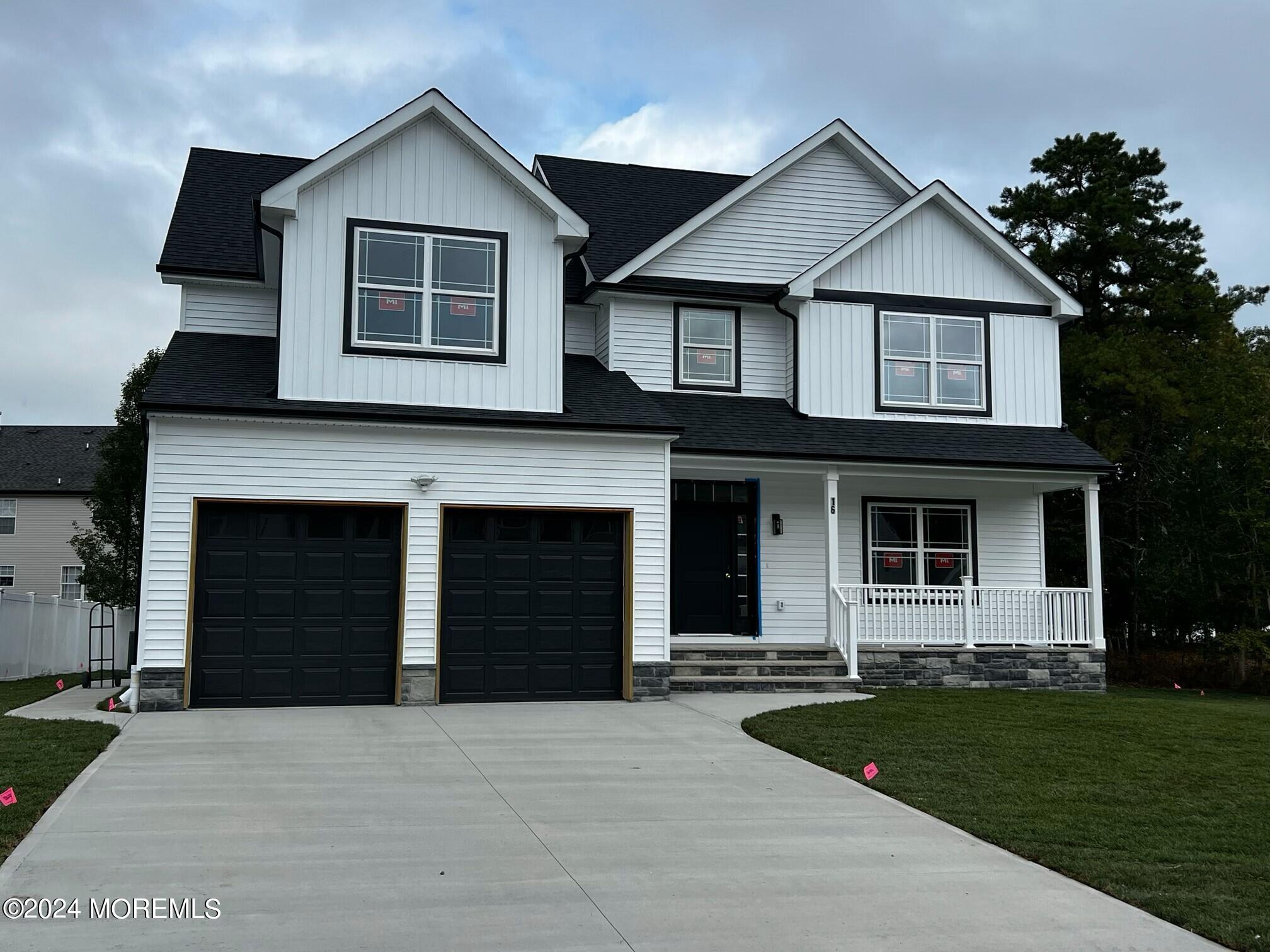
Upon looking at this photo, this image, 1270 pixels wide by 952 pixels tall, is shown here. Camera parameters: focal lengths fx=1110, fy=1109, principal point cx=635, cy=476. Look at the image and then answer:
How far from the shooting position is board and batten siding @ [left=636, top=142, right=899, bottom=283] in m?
17.6

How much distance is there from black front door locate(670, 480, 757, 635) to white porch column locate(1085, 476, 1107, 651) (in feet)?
16.7

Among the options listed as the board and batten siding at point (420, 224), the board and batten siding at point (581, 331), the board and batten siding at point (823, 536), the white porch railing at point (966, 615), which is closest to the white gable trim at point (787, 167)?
the board and batten siding at point (581, 331)

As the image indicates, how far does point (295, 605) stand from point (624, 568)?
13.1 ft

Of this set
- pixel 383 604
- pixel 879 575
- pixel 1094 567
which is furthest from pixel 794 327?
pixel 383 604

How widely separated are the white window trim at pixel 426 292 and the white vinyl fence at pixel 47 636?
36.5 feet

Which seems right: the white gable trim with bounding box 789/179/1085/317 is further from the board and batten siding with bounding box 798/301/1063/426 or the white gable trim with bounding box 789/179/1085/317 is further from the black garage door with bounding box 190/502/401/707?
the black garage door with bounding box 190/502/401/707

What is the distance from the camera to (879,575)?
17406 mm

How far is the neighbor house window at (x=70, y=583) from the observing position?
37.2 meters

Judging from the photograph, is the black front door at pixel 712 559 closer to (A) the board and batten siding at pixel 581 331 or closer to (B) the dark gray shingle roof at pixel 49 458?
(A) the board and batten siding at pixel 581 331

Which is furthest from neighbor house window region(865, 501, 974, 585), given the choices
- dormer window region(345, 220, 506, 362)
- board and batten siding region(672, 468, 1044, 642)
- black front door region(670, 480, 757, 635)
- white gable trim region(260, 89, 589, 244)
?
dormer window region(345, 220, 506, 362)

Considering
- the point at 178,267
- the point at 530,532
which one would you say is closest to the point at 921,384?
the point at 530,532

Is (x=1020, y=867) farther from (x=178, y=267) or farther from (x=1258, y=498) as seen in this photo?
(x=1258, y=498)

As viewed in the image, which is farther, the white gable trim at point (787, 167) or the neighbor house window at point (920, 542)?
the neighbor house window at point (920, 542)

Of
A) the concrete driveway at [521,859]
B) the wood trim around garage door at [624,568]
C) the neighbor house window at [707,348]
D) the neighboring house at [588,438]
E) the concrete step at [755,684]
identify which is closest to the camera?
the concrete driveway at [521,859]
